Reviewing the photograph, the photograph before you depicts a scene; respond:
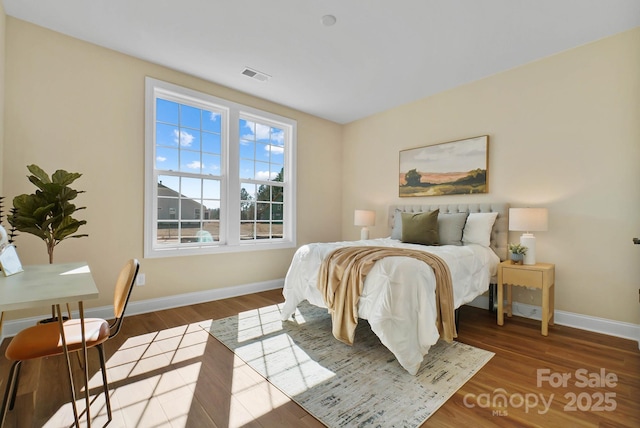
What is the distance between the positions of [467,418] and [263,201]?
3609 mm

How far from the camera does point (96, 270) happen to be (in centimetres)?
307

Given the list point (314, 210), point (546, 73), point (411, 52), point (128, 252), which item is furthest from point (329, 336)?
point (546, 73)

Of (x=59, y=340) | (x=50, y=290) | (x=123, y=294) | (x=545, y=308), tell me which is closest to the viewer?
(x=50, y=290)

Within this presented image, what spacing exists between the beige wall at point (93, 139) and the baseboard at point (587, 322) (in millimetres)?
3650

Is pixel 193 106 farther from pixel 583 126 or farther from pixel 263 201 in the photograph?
pixel 583 126

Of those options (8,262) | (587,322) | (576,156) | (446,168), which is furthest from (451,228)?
(8,262)

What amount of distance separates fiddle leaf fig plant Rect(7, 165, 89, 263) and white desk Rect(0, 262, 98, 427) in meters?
0.68

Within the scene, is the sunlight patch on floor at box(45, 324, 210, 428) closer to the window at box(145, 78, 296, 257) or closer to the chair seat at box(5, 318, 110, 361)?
the chair seat at box(5, 318, 110, 361)

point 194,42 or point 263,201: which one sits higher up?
point 194,42

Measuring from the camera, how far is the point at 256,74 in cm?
364

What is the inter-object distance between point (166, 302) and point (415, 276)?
9.41ft

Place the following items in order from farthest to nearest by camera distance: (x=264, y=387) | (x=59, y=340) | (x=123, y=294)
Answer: (x=264, y=387)
(x=123, y=294)
(x=59, y=340)

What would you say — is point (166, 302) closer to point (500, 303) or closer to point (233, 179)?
point (233, 179)

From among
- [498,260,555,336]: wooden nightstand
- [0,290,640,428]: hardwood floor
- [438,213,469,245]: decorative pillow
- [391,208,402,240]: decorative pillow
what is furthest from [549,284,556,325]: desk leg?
[391,208,402,240]: decorative pillow
